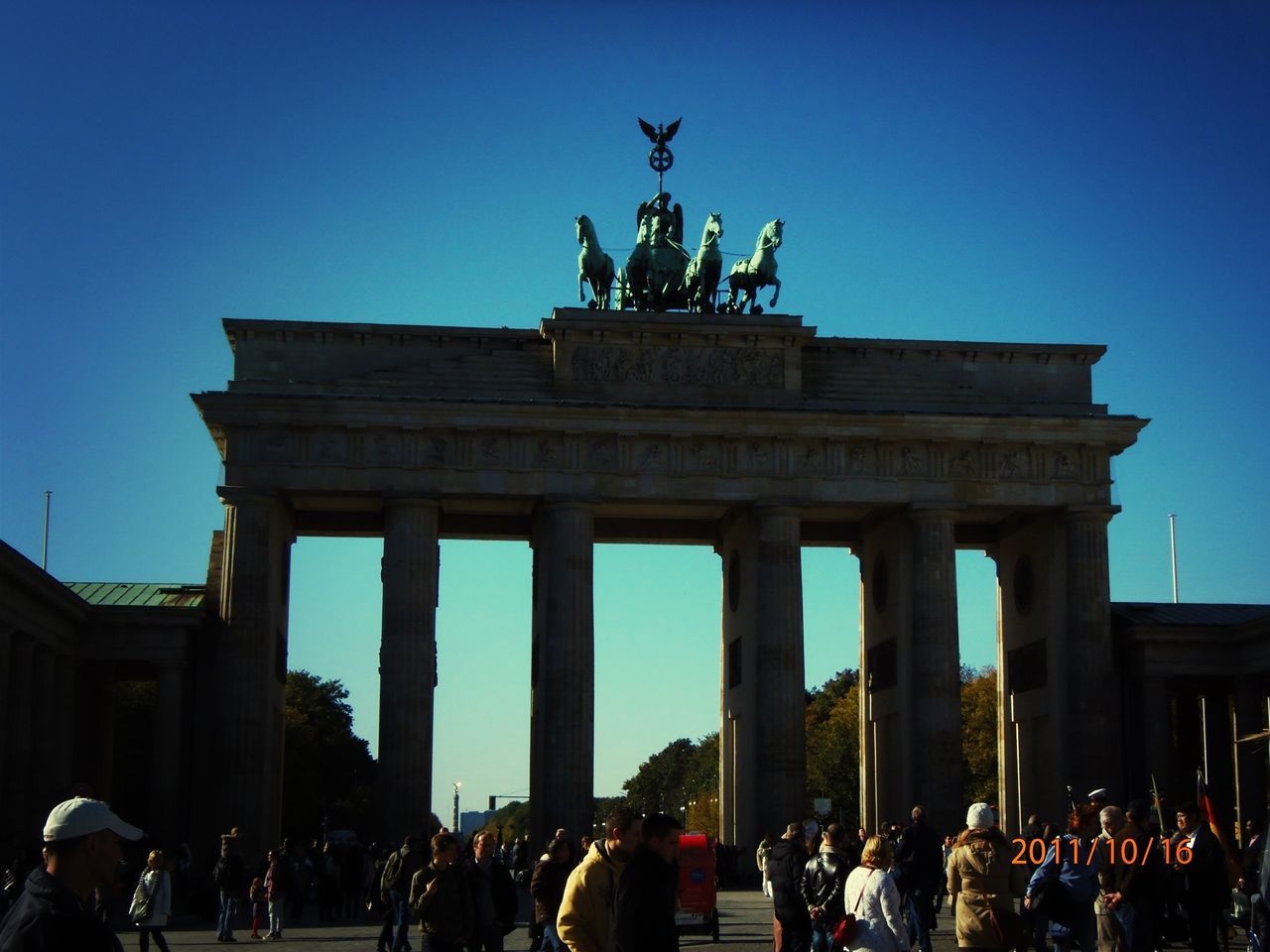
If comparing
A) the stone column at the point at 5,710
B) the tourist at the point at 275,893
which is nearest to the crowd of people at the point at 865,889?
the tourist at the point at 275,893

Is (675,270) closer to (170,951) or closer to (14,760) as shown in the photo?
(14,760)

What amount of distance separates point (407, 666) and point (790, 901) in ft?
125

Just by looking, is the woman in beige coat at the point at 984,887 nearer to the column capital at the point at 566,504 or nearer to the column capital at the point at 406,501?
the column capital at the point at 566,504

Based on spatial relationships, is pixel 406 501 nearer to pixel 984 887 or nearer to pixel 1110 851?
pixel 1110 851

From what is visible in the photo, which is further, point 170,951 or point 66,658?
point 66,658

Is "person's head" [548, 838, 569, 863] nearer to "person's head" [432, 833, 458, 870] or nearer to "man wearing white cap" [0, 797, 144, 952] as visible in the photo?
"person's head" [432, 833, 458, 870]

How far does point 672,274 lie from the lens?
212ft

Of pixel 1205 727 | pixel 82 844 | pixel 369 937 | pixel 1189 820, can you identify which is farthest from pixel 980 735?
pixel 82 844

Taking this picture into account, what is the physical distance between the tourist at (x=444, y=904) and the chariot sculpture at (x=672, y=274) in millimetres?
44483

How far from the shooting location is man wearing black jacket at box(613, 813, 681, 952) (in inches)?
539

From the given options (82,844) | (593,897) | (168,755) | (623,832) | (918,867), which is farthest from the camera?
(168,755)

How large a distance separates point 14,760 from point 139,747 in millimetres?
40097

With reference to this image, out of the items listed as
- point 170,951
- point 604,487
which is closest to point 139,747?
point 604,487

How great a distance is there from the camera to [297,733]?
322 ft
